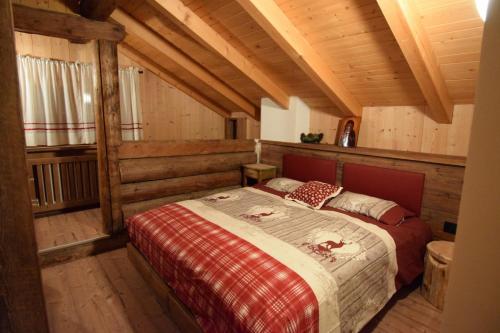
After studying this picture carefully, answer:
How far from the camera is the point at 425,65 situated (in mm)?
2137

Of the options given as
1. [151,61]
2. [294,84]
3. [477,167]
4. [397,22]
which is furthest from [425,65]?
[151,61]

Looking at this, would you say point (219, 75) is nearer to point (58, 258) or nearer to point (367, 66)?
point (367, 66)

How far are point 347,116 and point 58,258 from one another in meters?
3.43

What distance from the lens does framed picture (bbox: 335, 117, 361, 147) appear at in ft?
10.5

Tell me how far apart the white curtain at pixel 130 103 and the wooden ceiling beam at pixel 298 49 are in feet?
8.94

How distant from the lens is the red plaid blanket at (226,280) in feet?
4.31

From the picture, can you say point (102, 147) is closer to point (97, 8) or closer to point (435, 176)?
point (97, 8)

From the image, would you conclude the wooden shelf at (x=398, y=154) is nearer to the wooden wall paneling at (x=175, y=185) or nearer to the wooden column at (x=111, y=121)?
the wooden wall paneling at (x=175, y=185)

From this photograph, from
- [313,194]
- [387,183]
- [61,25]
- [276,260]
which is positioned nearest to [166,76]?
[61,25]

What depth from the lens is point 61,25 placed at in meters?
2.55

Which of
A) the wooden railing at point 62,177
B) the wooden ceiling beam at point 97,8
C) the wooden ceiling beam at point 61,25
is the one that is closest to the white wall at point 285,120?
the wooden ceiling beam at point 61,25

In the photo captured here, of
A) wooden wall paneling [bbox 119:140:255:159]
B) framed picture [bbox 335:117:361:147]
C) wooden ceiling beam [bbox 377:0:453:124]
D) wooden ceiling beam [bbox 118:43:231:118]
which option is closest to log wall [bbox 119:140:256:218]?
wooden wall paneling [bbox 119:140:255:159]

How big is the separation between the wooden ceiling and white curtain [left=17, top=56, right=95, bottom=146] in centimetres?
91

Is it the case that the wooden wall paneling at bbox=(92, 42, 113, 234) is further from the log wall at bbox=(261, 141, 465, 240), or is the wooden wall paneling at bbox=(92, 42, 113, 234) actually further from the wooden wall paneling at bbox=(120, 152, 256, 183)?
the log wall at bbox=(261, 141, 465, 240)
